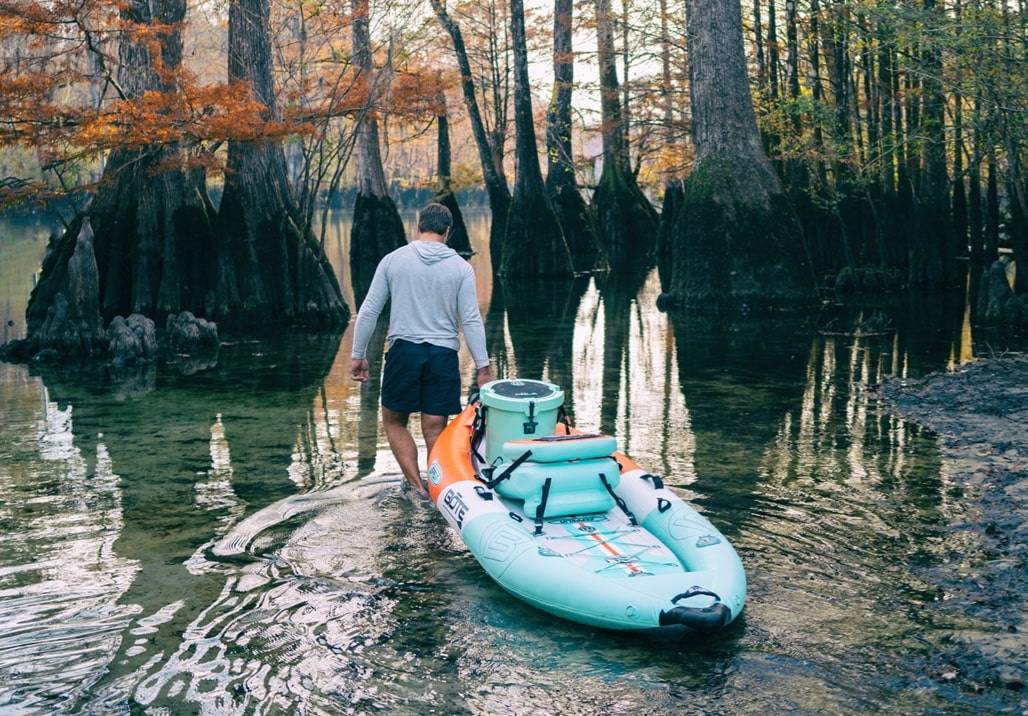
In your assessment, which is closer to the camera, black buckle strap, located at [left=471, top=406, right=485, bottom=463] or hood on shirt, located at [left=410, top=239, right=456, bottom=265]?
black buckle strap, located at [left=471, top=406, right=485, bottom=463]

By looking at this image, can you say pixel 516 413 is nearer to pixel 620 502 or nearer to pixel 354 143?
pixel 620 502

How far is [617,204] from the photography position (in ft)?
104

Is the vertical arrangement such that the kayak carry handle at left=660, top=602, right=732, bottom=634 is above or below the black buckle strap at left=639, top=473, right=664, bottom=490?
below

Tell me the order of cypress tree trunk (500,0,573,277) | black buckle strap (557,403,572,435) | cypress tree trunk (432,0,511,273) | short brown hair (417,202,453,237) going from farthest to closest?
cypress tree trunk (432,0,511,273) < cypress tree trunk (500,0,573,277) < short brown hair (417,202,453,237) < black buckle strap (557,403,572,435)

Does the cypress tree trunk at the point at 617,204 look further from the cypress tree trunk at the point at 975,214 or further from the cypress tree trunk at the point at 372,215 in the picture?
the cypress tree trunk at the point at 975,214

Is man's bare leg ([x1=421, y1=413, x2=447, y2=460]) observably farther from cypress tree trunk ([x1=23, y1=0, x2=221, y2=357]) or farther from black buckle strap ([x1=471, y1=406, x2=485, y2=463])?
cypress tree trunk ([x1=23, y1=0, x2=221, y2=357])

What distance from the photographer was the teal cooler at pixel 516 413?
614 cm

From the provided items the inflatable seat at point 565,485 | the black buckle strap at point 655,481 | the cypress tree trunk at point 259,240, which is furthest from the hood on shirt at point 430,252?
the cypress tree trunk at point 259,240

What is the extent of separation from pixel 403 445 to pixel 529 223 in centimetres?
1861

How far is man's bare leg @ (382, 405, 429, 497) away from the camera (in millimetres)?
6805

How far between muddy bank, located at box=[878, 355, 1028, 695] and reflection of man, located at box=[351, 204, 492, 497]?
2.58 meters

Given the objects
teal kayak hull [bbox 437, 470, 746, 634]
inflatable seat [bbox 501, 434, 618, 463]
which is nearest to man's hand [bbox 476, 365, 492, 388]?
teal kayak hull [bbox 437, 470, 746, 634]

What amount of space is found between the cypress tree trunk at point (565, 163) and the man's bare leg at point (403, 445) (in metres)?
20.5

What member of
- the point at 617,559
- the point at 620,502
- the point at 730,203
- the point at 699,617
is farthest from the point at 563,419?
the point at 730,203
